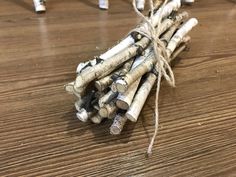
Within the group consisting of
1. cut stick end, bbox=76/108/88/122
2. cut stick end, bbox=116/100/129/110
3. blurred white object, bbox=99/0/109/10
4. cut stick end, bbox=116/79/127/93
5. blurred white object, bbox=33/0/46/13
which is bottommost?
blurred white object, bbox=99/0/109/10

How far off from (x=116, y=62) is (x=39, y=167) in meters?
0.18

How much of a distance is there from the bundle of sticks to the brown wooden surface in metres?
0.03

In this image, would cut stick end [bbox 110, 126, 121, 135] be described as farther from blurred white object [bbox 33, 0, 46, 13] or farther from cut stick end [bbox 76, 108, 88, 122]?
blurred white object [bbox 33, 0, 46, 13]

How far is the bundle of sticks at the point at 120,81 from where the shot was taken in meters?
0.43

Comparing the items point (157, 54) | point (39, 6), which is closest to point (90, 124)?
point (157, 54)

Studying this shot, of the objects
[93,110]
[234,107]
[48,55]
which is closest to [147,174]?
[93,110]

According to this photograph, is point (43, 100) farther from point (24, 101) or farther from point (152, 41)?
point (152, 41)

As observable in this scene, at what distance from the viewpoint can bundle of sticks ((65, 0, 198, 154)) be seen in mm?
430

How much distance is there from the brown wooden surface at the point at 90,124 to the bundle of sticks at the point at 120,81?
3 cm

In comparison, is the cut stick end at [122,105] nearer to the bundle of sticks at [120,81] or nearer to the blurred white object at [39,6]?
the bundle of sticks at [120,81]

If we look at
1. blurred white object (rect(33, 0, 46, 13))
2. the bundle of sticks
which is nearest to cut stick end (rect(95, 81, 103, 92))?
the bundle of sticks

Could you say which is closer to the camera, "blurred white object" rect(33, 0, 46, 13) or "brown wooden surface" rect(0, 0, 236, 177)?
"brown wooden surface" rect(0, 0, 236, 177)

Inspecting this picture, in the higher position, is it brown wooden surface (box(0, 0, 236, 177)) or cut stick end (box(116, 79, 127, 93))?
cut stick end (box(116, 79, 127, 93))

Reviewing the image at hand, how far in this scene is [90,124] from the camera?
18.7 inches
